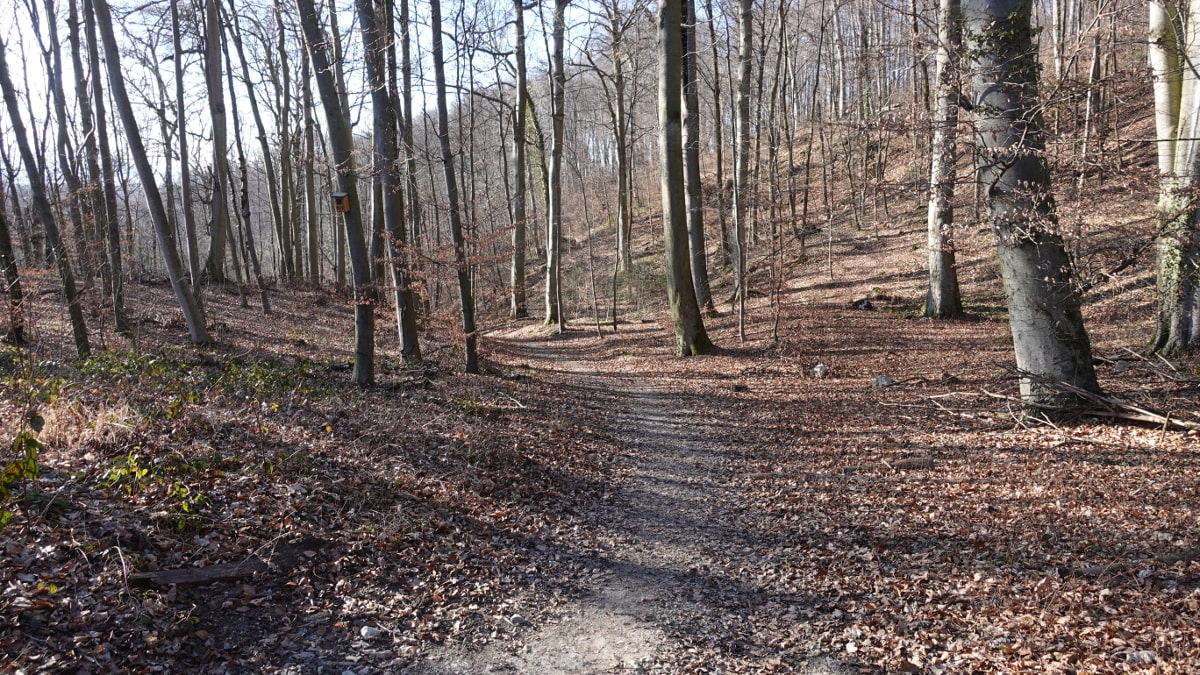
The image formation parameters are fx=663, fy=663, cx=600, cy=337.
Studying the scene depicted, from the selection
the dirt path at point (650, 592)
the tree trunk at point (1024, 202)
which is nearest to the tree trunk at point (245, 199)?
the dirt path at point (650, 592)

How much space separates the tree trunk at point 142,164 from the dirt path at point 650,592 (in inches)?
376

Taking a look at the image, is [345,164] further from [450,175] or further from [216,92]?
[216,92]

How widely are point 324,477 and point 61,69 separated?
19.1 metres

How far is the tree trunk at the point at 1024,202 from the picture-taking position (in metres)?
6.78

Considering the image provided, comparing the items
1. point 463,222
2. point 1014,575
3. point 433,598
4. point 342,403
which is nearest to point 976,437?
point 1014,575

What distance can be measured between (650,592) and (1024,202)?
558 cm

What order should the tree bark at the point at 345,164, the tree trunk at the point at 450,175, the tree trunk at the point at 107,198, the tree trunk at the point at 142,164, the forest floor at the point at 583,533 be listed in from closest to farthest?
the forest floor at the point at 583,533, the tree bark at the point at 345,164, the tree trunk at the point at 450,175, the tree trunk at the point at 142,164, the tree trunk at the point at 107,198

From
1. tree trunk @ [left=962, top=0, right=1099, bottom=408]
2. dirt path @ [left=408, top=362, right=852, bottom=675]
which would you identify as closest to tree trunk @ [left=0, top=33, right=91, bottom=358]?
dirt path @ [left=408, top=362, right=852, bottom=675]

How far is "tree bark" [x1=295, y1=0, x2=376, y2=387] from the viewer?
8961 mm

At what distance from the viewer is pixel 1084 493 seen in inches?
221

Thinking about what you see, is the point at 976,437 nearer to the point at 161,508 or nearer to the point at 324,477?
the point at 324,477

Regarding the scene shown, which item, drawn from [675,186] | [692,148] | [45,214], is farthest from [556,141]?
[45,214]

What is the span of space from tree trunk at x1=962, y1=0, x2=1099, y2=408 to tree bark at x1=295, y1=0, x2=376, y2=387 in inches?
302

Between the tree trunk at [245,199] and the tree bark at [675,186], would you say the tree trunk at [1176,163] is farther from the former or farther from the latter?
the tree trunk at [245,199]
